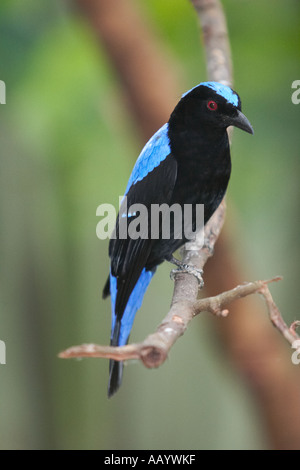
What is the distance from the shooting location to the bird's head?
7.03 ft

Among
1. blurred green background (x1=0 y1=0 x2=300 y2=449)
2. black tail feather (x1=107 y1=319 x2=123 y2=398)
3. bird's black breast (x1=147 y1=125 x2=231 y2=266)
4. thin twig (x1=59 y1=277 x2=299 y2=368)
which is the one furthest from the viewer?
blurred green background (x1=0 y1=0 x2=300 y2=449)

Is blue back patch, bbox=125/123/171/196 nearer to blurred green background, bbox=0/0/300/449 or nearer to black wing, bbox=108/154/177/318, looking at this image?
black wing, bbox=108/154/177/318

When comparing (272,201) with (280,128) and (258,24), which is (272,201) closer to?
(280,128)

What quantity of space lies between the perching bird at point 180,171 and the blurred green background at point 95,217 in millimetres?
971

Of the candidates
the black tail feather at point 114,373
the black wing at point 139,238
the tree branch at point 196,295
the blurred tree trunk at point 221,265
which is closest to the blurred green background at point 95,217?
the blurred tree trunk at point 221,265

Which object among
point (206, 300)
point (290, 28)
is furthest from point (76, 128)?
point (206, 300)

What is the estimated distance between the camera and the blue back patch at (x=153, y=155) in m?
2.30

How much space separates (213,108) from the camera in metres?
2.21

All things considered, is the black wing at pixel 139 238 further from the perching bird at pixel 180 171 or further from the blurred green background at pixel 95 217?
the blurred green background at pixel 95 217

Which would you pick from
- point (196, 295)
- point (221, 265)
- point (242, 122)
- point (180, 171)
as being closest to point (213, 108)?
point (242, 122)

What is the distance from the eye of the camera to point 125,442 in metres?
5.08

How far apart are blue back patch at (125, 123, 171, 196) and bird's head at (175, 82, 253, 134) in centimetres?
13

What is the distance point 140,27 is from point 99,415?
3820mm

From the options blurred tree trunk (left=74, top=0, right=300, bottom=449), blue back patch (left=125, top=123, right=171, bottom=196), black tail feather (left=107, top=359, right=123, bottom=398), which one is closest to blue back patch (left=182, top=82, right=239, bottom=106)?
blue back patch (left=125, top=123, right=171, bottom=196)
